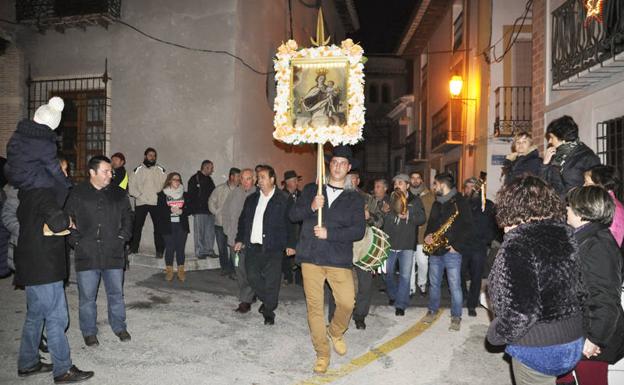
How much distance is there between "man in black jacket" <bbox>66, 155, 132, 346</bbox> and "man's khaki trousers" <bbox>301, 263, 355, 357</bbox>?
2.23m

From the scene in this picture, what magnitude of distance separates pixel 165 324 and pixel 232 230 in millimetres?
2568

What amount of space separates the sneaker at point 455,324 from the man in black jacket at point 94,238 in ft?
13.8

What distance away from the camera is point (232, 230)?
8.69 meters

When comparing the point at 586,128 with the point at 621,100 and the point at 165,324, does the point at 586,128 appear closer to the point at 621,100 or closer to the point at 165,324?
the point at 621,100

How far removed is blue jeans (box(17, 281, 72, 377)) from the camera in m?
4.41

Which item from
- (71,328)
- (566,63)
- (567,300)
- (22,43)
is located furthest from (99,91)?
(567,300)

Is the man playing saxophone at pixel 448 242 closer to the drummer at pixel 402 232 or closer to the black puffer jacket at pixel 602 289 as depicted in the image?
the drummer at pixel 402 232

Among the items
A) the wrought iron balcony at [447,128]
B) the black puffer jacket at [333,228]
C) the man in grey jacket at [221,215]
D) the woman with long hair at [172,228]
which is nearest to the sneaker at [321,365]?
the black puffer jacket at [333,228]

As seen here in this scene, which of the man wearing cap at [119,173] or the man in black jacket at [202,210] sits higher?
the man wearing cap at [119,173]

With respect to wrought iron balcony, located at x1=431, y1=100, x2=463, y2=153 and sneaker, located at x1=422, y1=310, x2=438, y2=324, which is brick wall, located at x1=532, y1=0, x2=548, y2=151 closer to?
sneaker, located at x1=422, y1=310, x2=438, y2=324

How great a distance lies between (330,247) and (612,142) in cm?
557

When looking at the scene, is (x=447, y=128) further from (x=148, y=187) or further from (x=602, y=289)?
(x=602, y=289)

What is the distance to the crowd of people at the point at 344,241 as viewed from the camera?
2.92 m

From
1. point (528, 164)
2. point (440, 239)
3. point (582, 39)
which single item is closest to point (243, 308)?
point (440, 239)
